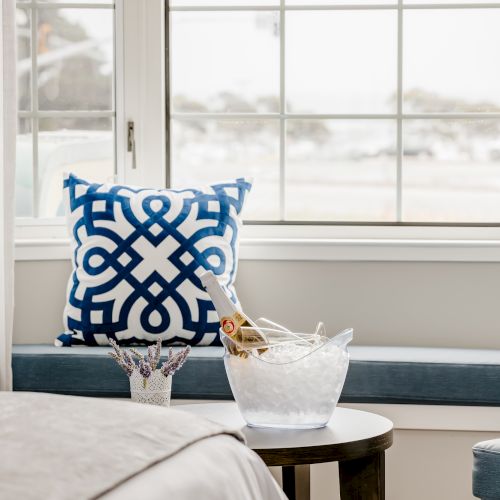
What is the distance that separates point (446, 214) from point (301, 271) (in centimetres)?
55

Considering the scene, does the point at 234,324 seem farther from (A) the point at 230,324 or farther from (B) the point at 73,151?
(B) the point at 73,151

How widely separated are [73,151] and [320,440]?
190cm

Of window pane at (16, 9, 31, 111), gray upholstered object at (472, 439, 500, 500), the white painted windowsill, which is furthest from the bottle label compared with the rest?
window pane at (16, 9, 31, 111)

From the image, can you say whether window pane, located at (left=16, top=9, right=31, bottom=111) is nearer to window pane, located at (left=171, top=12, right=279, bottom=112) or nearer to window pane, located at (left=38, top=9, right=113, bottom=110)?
window pane, located at (left=38, top=9, right=113, bottom=110)

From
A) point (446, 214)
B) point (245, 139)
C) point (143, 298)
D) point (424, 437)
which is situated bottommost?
point (424, 437)

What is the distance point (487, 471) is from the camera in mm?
1989

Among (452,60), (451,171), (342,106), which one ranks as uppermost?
(452,60)

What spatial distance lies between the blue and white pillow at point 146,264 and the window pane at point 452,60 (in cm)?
83

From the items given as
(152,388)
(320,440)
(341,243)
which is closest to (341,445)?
(320,440)

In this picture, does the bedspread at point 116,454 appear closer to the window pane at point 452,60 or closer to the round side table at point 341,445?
the round side table at point 341,445

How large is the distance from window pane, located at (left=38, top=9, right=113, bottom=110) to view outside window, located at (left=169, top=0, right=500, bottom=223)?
23cm

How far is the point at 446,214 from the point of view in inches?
134

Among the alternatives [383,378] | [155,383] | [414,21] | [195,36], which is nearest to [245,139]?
[195,36]

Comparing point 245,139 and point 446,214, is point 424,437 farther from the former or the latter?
point 245,139
